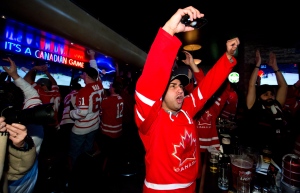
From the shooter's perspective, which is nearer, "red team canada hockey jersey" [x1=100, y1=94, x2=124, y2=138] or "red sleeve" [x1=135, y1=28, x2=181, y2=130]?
"red sleeve" [x1=135, y1=28, x2=181, y2=130]

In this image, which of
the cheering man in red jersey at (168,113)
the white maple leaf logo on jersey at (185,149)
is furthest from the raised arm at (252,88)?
the white maple leaf logo on jersey at (185,149)

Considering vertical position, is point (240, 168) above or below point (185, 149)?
below

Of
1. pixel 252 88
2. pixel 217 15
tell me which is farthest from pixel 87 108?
pixel 217 15

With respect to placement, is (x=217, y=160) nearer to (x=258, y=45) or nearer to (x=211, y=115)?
(x=211, y=115)

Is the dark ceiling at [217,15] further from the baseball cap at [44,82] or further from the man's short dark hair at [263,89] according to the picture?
the baseball cap at [44,82]

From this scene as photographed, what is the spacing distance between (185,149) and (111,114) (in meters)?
2.77

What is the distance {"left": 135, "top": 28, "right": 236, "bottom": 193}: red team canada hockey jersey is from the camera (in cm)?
110

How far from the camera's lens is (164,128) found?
4.40ft

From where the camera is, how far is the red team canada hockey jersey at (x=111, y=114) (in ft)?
12.7

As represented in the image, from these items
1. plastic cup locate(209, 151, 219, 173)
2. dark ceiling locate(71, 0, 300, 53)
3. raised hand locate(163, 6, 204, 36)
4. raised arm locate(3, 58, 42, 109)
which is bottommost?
plastic cup locate(209, 151, 219, 173)

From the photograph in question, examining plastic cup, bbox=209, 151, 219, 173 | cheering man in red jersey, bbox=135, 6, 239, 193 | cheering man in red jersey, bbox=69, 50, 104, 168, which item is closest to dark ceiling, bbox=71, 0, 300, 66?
cheering man in red jersey, bbox=69, 50, 104, 168

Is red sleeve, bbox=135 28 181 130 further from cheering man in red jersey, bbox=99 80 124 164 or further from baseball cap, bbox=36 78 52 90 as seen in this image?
baseball cap, bbox=36 78 52 90

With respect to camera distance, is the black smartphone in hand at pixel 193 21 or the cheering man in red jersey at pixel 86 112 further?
the cheering man in red jersey at pixel 86 112

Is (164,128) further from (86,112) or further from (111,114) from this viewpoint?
(111,114)
